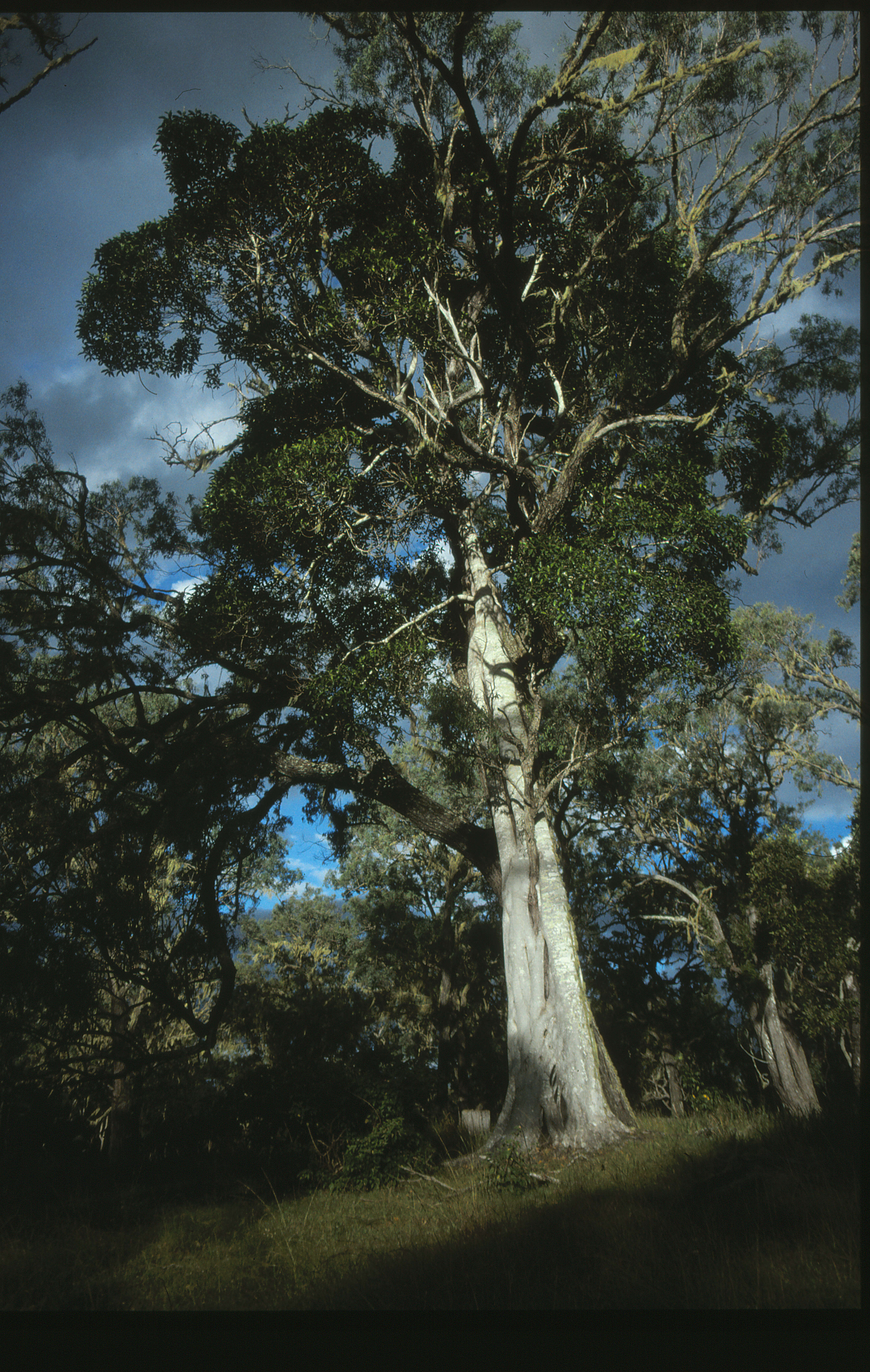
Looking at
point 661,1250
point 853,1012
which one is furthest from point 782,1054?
point 661,1250

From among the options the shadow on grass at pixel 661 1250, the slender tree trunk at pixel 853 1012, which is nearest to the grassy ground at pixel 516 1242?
the shadow on grass at pixel 661 1250

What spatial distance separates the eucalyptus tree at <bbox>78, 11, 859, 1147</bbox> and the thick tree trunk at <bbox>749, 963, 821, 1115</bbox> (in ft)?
29.5

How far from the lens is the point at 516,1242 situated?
15.8ft

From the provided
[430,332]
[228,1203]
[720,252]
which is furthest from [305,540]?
[228,1203]

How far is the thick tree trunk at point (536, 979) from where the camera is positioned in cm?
790

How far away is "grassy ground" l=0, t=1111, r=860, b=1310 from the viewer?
155 inches

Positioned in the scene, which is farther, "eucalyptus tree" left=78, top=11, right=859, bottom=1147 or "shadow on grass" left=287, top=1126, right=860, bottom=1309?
"eucalyptus tree" left=78, top=11, right=859, bottom=1147

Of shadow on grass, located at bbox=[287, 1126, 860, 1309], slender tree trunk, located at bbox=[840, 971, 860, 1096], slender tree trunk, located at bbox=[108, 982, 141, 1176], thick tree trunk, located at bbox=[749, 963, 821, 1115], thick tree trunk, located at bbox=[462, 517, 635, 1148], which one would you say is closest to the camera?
shadow on grass, located at bbox=[287, 1126, 860, 1309]

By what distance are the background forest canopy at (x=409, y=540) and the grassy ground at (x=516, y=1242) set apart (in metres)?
1.72

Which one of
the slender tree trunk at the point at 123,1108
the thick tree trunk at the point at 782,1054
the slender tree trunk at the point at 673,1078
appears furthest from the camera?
the slender tree trunk at the point at 673,1078

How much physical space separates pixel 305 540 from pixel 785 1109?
28.6 ft

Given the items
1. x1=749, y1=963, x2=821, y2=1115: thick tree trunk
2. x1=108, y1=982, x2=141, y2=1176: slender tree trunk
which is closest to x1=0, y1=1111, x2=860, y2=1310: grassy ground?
x1=108, y1=982, x2=141, y2=1176: slender tree trunk

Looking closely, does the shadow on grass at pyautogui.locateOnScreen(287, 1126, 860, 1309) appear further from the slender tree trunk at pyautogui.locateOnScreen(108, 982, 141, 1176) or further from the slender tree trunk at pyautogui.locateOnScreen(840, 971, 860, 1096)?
the slender tree trunk at pyautogui.locateOnScreen(840, 971, 860, 1096)

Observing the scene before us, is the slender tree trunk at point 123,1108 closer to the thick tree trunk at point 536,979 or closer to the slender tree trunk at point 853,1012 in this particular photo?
the thick tree trunk at point 536,979
